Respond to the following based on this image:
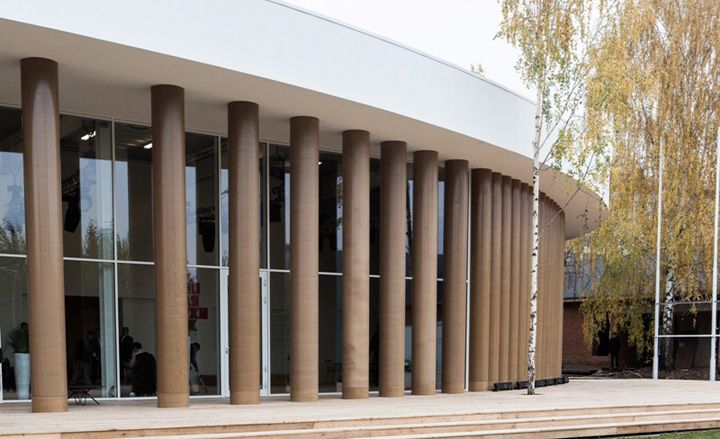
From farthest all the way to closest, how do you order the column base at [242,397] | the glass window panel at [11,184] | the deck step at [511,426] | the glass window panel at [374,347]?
the glass window panel at [374,347] < the glass window panel at [11,184] < the column base at [242,397] < the deck step at [511,426]

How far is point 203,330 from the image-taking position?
50.4ft

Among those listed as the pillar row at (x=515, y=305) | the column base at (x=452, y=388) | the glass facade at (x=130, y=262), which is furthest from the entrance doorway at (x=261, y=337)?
→ the pillar row at (x=515, y=305)

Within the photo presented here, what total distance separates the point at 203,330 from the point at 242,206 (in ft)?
10.5

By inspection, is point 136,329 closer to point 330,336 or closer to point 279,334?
point 279,334

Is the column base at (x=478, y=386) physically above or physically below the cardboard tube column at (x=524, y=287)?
below

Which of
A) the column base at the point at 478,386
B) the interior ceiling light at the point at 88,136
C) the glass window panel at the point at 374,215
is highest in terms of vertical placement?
the interior ceiling light at the point at 88,136

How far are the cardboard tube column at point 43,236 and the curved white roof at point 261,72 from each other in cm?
50

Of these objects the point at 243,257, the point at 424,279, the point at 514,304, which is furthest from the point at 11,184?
the point at 514,304

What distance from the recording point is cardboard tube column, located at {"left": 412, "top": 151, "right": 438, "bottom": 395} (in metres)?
16.1

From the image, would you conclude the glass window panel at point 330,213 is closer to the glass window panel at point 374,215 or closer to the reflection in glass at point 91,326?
the glass window panel at point 374,215

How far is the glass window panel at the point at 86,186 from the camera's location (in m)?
→ 14.2

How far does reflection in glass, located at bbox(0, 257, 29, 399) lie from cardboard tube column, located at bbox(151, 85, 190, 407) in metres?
2.73

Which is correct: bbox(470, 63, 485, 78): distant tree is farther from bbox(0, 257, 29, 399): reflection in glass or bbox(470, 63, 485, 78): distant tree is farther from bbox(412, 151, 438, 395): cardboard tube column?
bbox(0, 257, 29, 399): reflection in glass

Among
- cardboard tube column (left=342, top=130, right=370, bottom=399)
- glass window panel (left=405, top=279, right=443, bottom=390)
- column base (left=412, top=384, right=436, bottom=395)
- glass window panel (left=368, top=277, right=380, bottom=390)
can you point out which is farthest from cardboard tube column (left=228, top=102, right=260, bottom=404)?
glass window panel (left=405, top=279, right=443, bottom=390)
